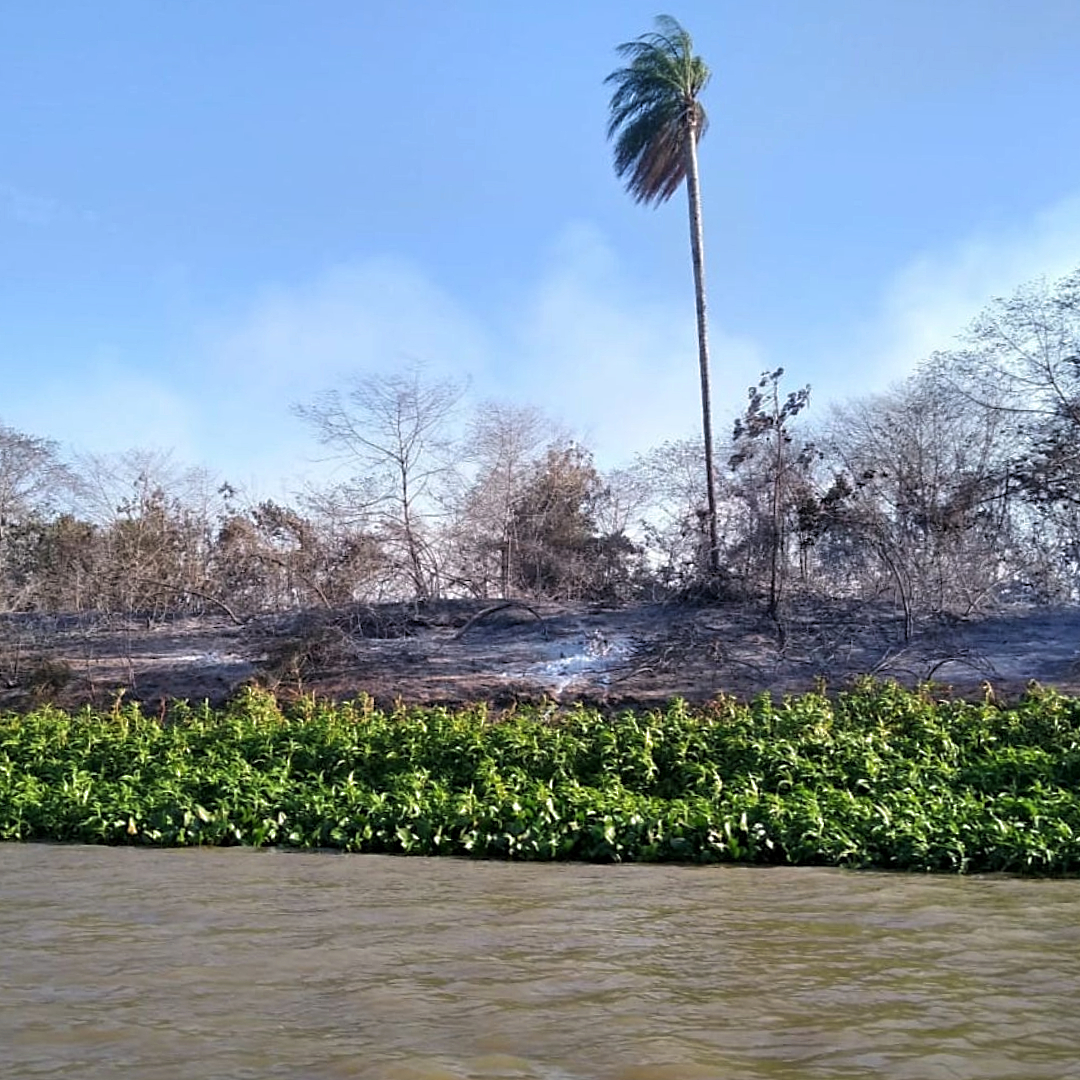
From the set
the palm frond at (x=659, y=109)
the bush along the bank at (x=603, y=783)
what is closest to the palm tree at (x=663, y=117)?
the palm frond at (x=659, y=109)

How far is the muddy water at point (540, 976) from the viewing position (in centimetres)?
474

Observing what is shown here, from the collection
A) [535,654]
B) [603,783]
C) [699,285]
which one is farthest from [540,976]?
[699,285]

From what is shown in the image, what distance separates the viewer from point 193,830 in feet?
39.0

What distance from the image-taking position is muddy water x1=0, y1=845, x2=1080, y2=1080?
15.5 feet

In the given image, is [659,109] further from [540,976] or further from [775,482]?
[540,976]

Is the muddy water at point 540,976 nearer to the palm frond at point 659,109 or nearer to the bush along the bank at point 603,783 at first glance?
the bush along the bank at point 603,783

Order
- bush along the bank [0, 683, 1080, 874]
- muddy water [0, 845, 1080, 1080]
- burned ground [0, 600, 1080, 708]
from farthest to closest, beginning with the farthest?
burned ground [0, 600, 1080, 708] → bush along the bank [0, 683, 1080, 874] → muddy water [0, 845, 1080, 1080]

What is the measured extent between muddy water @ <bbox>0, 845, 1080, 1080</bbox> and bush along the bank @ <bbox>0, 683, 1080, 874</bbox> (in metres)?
0.81

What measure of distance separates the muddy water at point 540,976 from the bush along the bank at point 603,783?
81cm

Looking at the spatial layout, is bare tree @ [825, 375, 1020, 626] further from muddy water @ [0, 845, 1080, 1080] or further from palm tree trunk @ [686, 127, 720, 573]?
muddy water @ [0, 845, 1080, 1080]

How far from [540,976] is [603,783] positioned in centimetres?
661

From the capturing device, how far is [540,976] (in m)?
6.16

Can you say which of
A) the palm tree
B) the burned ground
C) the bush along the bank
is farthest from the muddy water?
the palm tree

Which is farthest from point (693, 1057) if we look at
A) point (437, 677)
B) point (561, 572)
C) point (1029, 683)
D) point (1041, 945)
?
point (561, 572)
